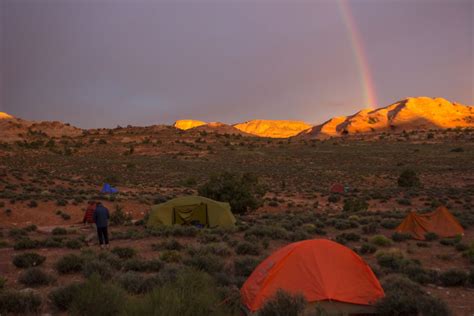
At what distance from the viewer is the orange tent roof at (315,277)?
8.48 m

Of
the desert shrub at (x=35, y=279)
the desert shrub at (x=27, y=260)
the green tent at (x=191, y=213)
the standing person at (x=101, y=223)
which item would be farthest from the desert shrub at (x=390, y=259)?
the desert shrub at (x=27, y=260)

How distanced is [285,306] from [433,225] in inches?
554

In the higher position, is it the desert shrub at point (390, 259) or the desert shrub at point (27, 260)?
the desert shrub at point (27, 260)

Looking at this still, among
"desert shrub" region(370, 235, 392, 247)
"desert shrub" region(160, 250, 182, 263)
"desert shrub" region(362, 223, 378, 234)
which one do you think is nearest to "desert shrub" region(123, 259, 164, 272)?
"desert shrub" region(160, 250, 182, 263)

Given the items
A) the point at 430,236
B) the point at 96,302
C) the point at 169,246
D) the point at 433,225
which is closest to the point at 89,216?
the point at 169,246

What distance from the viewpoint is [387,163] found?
61.7 m

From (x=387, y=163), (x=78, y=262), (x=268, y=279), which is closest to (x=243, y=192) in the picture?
(x=78, y=262)

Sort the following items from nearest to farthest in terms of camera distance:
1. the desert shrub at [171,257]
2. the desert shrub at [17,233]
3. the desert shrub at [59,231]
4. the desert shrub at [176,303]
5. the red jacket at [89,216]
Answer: the desert shrub at [176,303]
the desert shrub at [171,257]
the desert shrub at [17,233]
the desert shrub at [59,231]
the red jacket at [89,216]

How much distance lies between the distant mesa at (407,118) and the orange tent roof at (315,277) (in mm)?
118305

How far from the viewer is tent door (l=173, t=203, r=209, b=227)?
69.9 feet

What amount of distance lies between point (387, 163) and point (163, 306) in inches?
2393

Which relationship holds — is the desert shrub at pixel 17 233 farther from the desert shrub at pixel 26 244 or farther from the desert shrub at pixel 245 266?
the desert shrub at pixel 245 266

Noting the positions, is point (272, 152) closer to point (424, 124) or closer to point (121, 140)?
point (121, 140)

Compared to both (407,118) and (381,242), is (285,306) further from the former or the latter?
(407,118)
